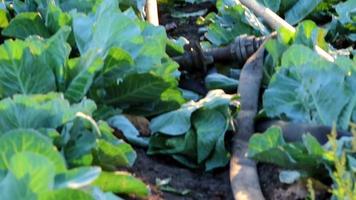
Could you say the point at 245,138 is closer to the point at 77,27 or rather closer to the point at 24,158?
the point at 77,27

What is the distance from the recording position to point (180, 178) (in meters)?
3.10

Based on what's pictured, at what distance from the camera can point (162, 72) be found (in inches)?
134

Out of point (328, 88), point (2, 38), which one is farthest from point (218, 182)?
point (2, 38)

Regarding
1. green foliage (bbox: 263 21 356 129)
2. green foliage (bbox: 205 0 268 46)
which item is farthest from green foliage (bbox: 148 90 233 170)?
green foliage (bbox: 205 0 268 46)

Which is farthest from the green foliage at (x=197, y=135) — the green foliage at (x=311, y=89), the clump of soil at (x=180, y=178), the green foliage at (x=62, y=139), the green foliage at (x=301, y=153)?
the green foliage at (x=62, y=139)

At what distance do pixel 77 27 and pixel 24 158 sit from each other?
127 centimetres

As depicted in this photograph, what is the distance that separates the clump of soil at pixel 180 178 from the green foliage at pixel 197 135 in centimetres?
3

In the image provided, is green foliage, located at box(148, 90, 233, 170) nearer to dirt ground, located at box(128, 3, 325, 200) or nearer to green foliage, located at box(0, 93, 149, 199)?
dirt ground, located at box(128, 3, 325, 200)

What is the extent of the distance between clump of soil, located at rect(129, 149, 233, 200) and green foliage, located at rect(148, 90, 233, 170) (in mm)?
31

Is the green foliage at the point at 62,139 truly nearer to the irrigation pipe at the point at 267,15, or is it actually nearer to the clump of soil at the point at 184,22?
the irrigation pipe at the point at 267,15

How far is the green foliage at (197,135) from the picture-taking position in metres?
3.21

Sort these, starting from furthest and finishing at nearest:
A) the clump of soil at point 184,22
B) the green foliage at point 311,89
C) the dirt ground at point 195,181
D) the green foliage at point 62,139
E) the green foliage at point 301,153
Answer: the clump of soil at point 184,22, the green foliage at point 311,89, the dirt ground at point 195,181, the green foliage at point 301,153, the green foliage at point 62,139

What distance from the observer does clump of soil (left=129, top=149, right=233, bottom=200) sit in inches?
118

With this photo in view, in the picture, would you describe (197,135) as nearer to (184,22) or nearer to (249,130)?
(249,130)
